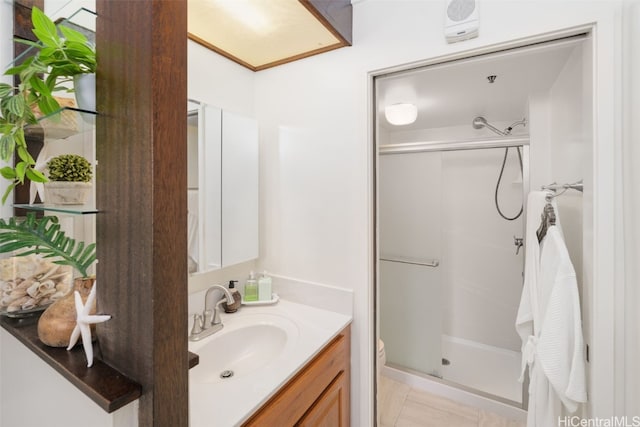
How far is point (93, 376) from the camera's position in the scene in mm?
529

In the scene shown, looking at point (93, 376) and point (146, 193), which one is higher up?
point (146, 193)

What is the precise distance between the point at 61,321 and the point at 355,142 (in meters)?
1.17

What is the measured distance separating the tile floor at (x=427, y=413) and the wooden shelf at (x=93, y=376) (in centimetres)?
151

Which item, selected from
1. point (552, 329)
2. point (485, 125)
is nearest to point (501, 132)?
point (485, 125)

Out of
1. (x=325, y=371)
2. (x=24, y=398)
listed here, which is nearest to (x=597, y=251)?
(x=325, y=371)

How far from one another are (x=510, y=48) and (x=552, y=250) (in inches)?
32.4

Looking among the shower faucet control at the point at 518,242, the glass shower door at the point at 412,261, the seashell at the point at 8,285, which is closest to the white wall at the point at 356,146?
the seashell at the point at 8,285

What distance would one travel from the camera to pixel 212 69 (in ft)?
4.51

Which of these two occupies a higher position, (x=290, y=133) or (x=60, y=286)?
(x=290, y=133)

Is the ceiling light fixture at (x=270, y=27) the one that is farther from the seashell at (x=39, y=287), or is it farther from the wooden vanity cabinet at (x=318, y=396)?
the wooden vanity cabinet at (x=318, y=396)

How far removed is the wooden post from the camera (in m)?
0.48

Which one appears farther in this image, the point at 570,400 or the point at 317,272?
the point at 317,272

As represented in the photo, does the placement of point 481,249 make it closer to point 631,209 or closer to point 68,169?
point 631,209

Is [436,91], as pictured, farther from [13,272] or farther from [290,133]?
[13,272]
